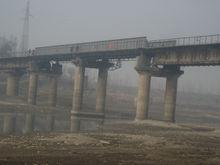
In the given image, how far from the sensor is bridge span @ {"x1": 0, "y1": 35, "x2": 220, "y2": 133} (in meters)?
55.8

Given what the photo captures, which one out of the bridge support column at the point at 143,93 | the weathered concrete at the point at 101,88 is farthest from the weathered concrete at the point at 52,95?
the bridge support column at the point at 143,93

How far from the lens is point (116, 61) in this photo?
75875mm

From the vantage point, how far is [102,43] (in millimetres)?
73375

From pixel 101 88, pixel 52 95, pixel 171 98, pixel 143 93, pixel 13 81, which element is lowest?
pixel 52 95

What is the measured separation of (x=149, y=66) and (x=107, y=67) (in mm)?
14071

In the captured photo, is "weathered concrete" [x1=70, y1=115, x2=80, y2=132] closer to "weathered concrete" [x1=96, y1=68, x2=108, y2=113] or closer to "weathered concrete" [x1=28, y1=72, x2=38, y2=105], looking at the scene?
"weathered concrete" [x1=96, y1=68, x2=108, y2=113]

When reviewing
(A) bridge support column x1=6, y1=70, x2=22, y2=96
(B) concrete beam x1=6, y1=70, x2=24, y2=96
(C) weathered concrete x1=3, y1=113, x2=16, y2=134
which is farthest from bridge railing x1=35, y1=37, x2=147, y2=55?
(C) weathered concrete x1=3, y1=113, x2=16, y2=134

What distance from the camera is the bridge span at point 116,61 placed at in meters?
55.8

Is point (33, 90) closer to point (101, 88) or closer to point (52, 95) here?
point (52, 95)

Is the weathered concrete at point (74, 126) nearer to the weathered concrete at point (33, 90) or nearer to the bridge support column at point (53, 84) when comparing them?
the bridge support column at point (53, 84)

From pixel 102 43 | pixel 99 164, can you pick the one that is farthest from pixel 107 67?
pixel 99 164

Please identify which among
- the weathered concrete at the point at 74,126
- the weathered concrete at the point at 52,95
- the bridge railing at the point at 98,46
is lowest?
the weathered concrete at the point at 74,126

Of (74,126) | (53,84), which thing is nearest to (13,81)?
(53,84)

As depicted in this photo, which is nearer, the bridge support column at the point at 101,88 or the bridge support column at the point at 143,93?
the bridge support column at the point at 143,93
